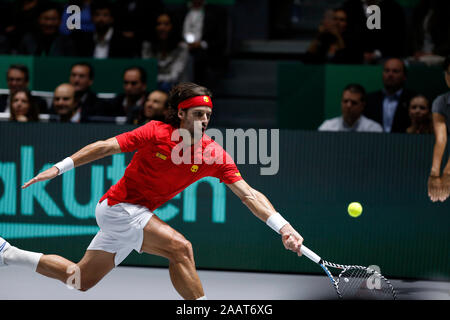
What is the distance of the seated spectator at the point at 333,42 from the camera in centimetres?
811

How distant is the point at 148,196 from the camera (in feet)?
14.9

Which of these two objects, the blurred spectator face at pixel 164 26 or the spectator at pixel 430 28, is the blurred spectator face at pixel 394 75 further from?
the blurred spectator face at pixel 164 26

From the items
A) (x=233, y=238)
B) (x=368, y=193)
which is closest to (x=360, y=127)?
(x=368, y=193)

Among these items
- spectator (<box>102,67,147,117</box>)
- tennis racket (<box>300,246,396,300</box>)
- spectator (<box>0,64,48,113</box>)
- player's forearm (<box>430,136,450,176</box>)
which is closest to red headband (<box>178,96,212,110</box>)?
tennis racket (<box>300,246,396,300</box>)

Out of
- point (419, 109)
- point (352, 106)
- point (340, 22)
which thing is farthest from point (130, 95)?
point (419, 109)

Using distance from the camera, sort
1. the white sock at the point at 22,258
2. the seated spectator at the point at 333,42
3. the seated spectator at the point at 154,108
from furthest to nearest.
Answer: the seated spectator at the point at 333,42
the seated spectator at the point at 154,108
the white sock at the point at 22,258

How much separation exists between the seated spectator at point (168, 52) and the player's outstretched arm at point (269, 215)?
14.3 feet

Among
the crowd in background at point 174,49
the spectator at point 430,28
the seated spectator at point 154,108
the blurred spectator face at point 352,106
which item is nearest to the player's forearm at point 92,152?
the crowd in background at point 174,49

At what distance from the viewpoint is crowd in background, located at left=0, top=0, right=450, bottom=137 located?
7160 millimetres

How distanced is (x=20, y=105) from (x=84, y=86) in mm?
783

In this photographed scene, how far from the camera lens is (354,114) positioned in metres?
6.98
